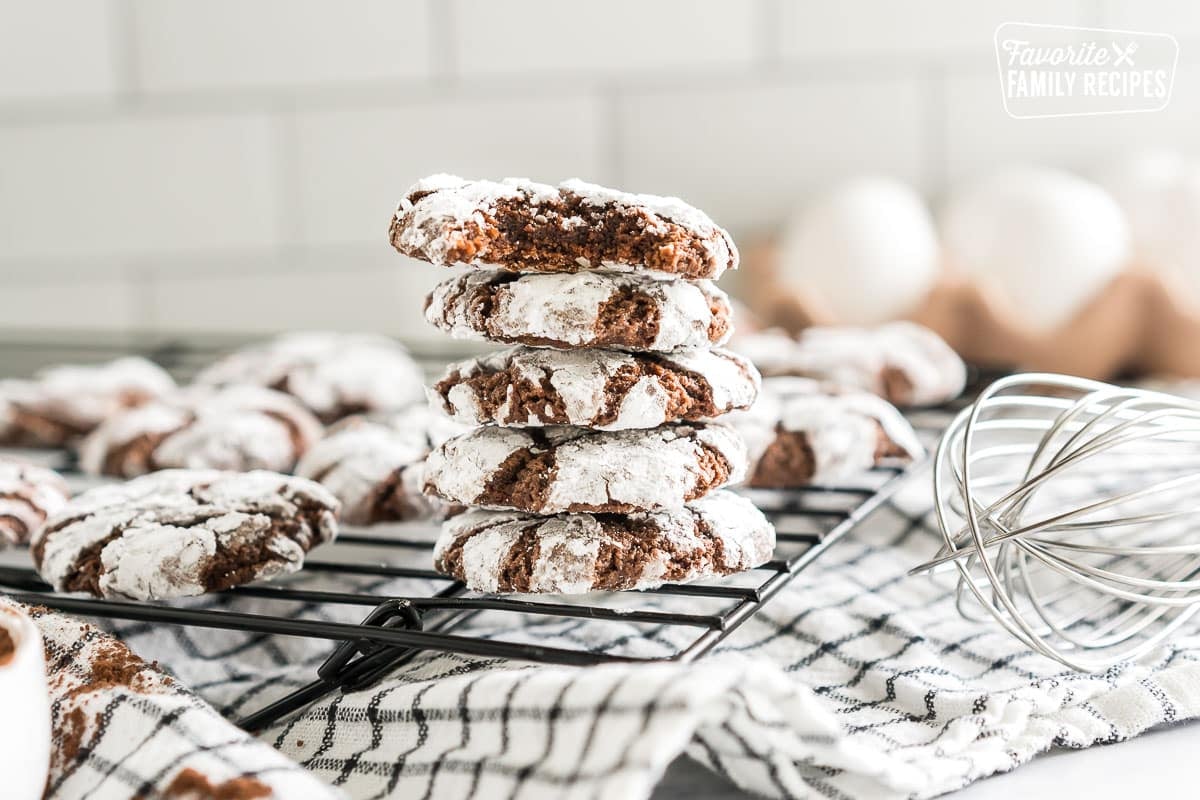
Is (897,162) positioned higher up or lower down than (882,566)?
higher up

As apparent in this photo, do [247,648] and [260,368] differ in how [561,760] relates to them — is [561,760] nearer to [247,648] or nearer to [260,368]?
[247,648]

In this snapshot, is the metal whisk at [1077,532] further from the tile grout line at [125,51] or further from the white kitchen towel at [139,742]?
the tile grout line at [125,51]

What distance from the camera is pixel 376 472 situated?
988mm

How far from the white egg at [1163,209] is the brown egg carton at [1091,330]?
0.03m

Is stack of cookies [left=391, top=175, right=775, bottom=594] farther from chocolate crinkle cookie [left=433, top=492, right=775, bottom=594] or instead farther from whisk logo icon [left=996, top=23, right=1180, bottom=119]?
whisk logo icon [left=996, top=23, right=1180, bottom=119]

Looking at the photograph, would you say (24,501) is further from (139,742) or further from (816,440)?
(816,440)

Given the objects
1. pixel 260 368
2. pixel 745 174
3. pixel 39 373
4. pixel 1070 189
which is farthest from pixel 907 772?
pixel 39 373

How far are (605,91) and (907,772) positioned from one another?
4.76ft

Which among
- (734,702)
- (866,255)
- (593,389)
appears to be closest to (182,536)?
(593,389)

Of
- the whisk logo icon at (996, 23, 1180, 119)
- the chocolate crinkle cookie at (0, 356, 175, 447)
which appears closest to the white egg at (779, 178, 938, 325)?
the whisk logo icon at (996, 23, 1180, 119)

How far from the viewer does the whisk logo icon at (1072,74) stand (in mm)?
922

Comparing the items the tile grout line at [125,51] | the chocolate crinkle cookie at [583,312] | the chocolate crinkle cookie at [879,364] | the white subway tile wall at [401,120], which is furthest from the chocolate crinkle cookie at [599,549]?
the tile grout line at [125,51]

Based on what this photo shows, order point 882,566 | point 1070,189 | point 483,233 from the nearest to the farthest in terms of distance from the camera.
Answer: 1. point 483,233
2. point 882,566
3. point 1070,189

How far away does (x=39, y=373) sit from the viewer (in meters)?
1.89
